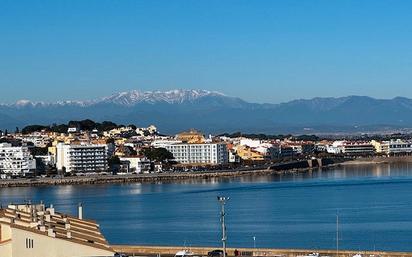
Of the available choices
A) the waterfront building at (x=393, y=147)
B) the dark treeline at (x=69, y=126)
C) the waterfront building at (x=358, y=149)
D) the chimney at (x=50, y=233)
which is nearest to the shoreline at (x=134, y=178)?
the dark treeline at (x=69, y=126)

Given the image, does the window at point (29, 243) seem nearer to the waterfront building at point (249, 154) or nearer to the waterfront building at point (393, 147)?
the waterfront building at point (249, 154)

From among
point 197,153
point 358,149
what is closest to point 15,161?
point 197,153

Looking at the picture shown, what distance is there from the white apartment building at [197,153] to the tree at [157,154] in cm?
124

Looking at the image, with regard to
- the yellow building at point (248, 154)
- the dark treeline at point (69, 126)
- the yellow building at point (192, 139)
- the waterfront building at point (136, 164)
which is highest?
the dark treeline at point (69, 126)

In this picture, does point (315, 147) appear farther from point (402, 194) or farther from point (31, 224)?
point (31, 224)

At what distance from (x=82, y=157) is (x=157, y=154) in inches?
240

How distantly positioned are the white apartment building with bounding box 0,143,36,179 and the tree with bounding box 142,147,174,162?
669 cm

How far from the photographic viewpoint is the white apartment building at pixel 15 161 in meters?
52.9

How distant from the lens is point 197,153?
61.6 m

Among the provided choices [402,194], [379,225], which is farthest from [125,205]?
[379,225]

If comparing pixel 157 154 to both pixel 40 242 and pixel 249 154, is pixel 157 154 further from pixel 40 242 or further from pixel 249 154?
pixel 40 242

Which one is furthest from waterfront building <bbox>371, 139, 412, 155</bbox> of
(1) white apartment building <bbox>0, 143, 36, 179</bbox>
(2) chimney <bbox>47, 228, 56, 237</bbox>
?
(2) chimney <bbox>47, 228, 56, 237</bbox>

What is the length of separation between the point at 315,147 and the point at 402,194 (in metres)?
45.9

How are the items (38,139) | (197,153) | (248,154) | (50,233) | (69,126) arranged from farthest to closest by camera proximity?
(69,126)
(248,154)
(38,139)
(197,153)
(50,233)
